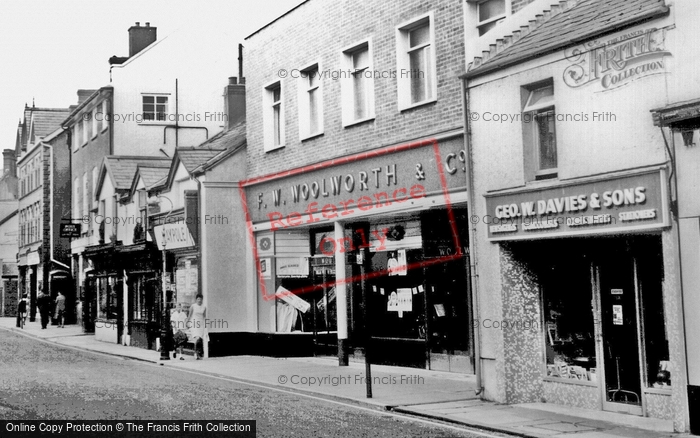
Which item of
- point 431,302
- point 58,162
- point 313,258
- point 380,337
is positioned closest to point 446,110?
point 431,302

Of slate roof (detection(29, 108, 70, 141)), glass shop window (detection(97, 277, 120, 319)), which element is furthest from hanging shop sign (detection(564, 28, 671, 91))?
slate roof (detection(29, 108, 70, 141))

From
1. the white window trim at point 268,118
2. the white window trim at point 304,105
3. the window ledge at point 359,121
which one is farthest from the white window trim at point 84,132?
the window ledge at point 359,121

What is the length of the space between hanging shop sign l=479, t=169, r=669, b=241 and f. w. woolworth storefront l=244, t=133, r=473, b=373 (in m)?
2.47

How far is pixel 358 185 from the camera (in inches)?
747

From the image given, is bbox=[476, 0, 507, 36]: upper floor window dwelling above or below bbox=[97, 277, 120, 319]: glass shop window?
above

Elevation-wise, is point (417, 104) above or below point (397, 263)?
above

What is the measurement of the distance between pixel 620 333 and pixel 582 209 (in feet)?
5.98

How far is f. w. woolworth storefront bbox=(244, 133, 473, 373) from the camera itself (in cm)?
1698

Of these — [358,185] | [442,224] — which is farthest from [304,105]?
[442,224]

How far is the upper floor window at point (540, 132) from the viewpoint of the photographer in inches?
512

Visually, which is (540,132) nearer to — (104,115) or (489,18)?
(489,18)

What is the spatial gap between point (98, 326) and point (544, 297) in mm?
22439

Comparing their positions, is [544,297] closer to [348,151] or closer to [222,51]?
[348,151]

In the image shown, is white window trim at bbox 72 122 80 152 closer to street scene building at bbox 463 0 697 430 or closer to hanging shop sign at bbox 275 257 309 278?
hanging shop sign at bbox 275 257 309 278
